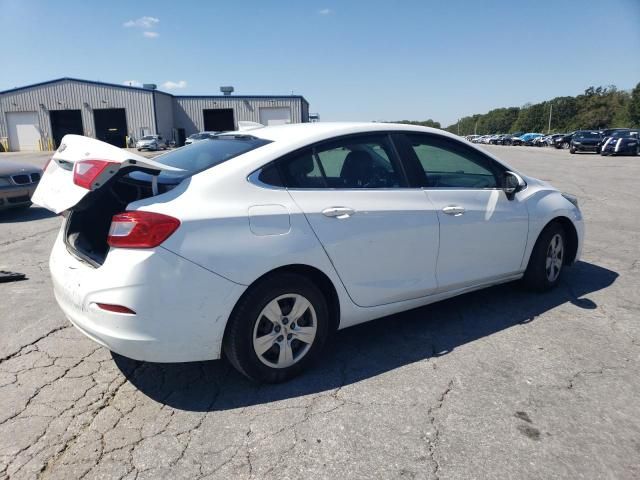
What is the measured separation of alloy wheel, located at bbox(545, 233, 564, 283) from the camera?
4.47m

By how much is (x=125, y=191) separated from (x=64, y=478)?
1.73m

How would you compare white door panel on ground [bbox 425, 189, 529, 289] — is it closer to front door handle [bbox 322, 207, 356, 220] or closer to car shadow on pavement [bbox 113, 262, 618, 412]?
car shadow on pavement [bbox 113, 262, 618, 412]

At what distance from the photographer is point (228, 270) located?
2.62 metres

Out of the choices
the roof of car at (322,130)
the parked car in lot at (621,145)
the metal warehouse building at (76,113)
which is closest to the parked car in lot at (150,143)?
the metal warehouse building at (76,113)

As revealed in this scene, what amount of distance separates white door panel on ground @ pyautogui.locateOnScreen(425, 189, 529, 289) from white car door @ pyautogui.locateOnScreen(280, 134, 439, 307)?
138 millimetres

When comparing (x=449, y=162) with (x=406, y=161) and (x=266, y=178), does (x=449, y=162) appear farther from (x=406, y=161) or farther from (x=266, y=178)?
(x=266, y=178)

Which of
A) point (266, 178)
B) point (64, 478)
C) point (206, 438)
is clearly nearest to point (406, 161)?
point (266, 178)

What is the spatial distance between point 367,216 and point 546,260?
2.23 m

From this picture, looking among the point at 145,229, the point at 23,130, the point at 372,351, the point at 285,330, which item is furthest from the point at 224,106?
the point at 145,229

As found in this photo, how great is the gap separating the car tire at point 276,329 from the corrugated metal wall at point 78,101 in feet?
152

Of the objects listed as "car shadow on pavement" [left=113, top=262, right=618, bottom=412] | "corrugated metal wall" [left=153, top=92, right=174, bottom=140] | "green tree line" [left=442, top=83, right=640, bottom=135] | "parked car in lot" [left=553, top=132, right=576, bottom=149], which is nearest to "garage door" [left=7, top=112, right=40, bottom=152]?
"corrugated metal wall" [left=153, top=92, right=174, bottom=140]

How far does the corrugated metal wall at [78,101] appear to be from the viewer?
4466 cm

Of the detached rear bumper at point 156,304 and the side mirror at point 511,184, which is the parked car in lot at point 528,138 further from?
the detached rear bumper at point 156,304

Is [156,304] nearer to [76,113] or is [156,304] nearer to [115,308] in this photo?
[115,308]
